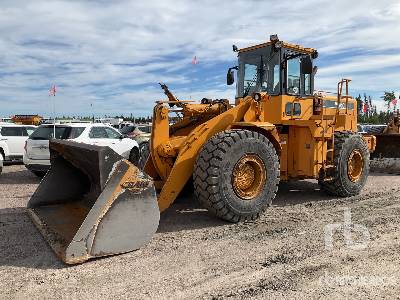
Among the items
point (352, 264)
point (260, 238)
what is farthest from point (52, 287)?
point (352, 264)

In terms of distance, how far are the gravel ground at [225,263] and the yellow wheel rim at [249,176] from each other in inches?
17.7

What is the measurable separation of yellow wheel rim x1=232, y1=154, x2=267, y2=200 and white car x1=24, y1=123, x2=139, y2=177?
473 cm

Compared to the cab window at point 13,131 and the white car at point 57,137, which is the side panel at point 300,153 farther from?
the cab window at point 13,131

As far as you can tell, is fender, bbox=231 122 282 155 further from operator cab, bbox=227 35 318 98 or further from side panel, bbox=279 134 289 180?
operator cab, bbox=227 35 318 98

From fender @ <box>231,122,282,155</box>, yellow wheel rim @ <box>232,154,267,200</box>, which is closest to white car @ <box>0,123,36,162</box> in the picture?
fender @ <box>231,122,282,155</box>

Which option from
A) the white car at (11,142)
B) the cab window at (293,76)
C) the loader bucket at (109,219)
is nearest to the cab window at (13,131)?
the white car at (11,142)

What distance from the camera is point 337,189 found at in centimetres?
772

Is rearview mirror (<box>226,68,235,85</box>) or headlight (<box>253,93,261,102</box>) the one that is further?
rearview mirror (<box>226,68,235,85</box>)

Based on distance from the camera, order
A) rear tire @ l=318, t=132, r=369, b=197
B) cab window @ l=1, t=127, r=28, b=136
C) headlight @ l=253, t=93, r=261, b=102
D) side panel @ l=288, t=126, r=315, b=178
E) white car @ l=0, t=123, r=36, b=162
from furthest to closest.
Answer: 1. cab window @ l=1, t=127, r=28, b=136
2. white car @ l=0, t=123, r=36, b=162
3. rear tire @ l=318, t=132, r=369, b=197
4. side panel @ l=288, t=126, r=315, b=178
5. headlight @ l=253, t=93, r=261, b=102

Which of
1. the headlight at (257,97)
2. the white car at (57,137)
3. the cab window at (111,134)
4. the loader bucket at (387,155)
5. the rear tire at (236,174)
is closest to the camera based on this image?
the rear tire at (236,174)

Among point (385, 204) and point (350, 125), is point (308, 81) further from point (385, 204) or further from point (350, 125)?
point (385, 204)

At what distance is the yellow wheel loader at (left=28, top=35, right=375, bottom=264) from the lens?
453cm

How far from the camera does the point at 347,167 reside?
303 inches

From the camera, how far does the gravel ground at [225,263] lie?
146 inches
